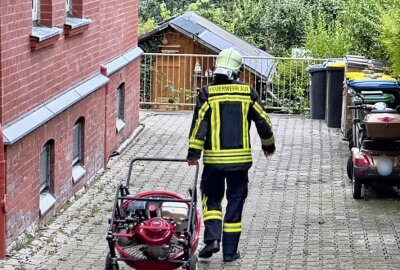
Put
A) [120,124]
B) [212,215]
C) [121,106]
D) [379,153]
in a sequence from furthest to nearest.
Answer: [121,106]
[120,124]
[379,153]
[212,215]

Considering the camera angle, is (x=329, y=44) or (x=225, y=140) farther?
(x=329, y=44)

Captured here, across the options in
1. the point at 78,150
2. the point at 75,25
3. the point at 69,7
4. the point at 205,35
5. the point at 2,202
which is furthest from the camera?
the point at 205,35

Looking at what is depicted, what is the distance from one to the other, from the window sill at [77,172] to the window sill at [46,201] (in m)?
1.04

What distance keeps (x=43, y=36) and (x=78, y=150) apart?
268cm

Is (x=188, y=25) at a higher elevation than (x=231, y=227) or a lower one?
lower

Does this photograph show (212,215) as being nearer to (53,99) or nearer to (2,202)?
(2,202)

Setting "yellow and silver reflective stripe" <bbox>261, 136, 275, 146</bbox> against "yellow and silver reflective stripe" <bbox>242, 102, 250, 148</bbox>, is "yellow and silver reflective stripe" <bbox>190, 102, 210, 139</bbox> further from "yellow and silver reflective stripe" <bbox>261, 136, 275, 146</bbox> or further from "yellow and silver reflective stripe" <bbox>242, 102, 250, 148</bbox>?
"yellow and silver reflective stripe" <bbox>261, 136, 275, 146</bbox>

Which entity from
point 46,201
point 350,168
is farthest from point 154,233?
point 350,168

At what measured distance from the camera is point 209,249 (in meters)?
10.0

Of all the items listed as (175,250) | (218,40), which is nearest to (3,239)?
(175,250)

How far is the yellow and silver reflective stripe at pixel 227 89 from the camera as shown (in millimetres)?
9820

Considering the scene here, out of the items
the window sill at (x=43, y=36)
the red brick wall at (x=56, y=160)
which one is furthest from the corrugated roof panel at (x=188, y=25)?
the window sill at (x=43, y=36)

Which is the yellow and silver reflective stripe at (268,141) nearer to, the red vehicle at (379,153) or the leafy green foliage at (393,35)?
the red vehicle at (379,153)

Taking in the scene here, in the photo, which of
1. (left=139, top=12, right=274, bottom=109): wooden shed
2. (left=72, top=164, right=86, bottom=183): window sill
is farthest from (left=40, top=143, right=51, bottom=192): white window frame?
(left=139, top=12, right=274, bottom=109): wooden shed
